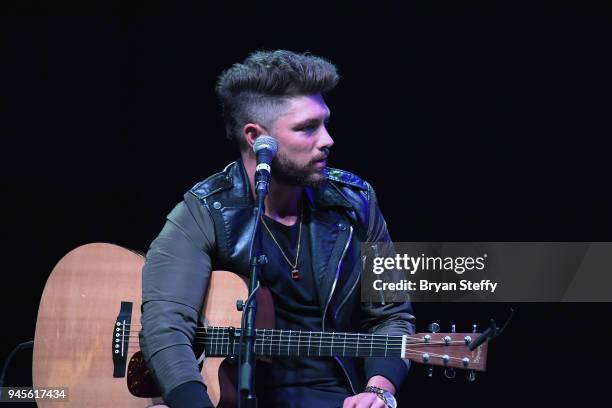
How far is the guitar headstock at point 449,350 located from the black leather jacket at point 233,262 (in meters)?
0.20

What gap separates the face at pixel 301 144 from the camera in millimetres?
3127

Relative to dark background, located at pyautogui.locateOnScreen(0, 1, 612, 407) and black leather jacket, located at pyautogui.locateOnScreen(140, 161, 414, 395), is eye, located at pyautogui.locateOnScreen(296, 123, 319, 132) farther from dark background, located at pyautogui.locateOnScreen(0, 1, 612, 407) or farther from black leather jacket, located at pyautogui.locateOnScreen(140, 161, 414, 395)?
dark background, located at pyautogui.locateOnScreen(0, 1, 612, 407)

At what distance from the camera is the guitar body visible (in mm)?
3100

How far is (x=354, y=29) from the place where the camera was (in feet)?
14.3

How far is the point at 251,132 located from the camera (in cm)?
324

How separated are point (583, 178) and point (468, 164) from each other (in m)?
0.59

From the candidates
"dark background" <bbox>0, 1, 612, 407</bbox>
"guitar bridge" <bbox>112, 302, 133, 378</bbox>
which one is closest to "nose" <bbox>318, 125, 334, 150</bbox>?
"guitar bridge" <bbox>112, 302, 133, 378</bbox>

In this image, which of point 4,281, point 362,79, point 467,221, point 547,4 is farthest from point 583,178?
point 4,281

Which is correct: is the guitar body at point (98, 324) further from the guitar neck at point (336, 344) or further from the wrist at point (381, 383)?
the wrist at point (381, 383)

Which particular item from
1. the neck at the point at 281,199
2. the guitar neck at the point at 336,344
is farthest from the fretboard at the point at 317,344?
the neck at the point at 281,199

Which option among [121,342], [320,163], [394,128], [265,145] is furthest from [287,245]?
[394,128]

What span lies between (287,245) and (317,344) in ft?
1.40

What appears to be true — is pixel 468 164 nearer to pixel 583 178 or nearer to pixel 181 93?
pixel 583 178

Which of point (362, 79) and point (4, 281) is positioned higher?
point (362, 79)
